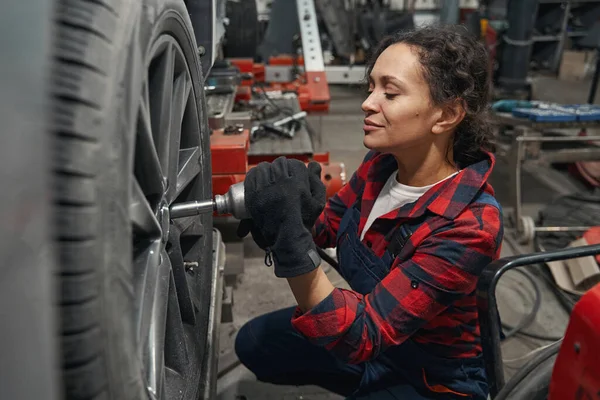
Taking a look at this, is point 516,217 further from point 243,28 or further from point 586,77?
point 586,77

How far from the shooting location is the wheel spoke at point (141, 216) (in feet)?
1.98

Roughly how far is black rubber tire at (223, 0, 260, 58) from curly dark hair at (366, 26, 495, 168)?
9.19 feet

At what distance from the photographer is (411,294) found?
1.02m

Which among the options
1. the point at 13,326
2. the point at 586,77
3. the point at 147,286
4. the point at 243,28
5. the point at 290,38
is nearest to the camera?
the point at 13,326

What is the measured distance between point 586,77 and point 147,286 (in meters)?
6.81

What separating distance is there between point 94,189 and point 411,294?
2.39 feet

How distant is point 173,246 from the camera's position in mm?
957

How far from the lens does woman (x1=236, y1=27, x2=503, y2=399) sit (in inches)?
37.3

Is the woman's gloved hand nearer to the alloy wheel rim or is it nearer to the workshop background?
the alloy wheel rim

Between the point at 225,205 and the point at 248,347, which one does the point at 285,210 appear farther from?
the point at 248,347

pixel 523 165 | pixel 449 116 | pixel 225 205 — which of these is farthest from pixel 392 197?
pixel 523 165

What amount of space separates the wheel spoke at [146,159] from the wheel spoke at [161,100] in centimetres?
10

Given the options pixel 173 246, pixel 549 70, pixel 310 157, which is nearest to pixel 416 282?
pixel 173 246

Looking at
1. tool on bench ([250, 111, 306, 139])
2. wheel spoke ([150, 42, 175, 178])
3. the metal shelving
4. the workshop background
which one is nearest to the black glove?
wheel spoke ([150, 42, 175, 178])
